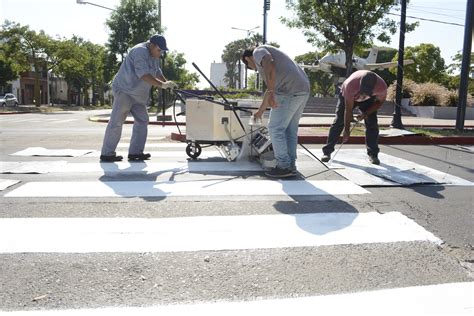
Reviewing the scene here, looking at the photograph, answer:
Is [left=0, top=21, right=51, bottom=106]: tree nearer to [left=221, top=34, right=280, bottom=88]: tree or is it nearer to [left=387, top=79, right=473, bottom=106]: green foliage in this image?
[left=387, top=79, right=473, bottom=106]: green foliage

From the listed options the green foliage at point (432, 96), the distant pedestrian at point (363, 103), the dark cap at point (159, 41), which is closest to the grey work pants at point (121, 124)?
the dark cap at point (159, 41)

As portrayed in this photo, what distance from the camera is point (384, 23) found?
57.1ft

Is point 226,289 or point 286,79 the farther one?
point 286,79

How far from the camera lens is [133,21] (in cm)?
3622

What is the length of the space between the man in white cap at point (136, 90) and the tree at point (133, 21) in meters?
31.2

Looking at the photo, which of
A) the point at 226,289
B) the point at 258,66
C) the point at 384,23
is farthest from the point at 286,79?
the point at 384,23

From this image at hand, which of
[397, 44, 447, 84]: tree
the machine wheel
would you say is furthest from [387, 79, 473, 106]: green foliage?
the machine wheel

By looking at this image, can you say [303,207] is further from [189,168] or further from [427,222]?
[189,168]

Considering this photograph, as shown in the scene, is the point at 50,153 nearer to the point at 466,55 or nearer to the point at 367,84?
the point at 367,84

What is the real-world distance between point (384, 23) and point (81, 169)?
15.0m

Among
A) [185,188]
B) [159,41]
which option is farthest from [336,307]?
[159,41]

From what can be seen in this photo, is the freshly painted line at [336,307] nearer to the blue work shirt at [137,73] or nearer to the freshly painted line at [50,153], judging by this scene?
the blue work shirt at [137,73]

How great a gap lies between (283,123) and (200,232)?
7.79 feet

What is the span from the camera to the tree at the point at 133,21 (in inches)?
1420
